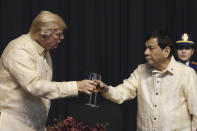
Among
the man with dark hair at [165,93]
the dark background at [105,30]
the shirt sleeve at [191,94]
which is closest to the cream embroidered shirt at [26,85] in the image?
the man with dark hair at [165,93]

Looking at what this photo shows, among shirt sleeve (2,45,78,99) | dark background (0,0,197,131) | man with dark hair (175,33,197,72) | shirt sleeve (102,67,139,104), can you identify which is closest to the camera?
shirt sleeve (2,45,78,99)

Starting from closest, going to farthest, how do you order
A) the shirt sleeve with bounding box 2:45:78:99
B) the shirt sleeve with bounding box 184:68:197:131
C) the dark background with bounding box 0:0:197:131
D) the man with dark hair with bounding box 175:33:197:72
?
the shirt sleeve with bounding box 2:45:78:99, the shirt sleeve with bounding box 184:68:197:131, the man with dark hair with bounding box 175:33:197:72, the dark background with bounding box 0:0:197:131

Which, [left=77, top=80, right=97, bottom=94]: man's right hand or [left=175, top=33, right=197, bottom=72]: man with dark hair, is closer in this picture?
[left=77, top=80, right=97, bottom=94]: man's right hand

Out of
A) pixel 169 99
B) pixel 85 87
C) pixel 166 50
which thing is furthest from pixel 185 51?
pixel 85 87

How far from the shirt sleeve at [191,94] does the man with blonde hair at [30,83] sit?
0.70 metres

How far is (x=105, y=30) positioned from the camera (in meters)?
4.16

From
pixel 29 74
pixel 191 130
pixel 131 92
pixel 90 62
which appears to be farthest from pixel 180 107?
pixel 90 62

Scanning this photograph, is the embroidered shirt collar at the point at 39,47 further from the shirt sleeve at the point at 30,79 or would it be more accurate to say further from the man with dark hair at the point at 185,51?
the man with dark hair at the point at 185,51

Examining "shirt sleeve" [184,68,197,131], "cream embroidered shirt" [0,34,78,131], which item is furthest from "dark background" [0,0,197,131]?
"cream embroidered shirt" [0,34,78,131]

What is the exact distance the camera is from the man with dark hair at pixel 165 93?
2570 mm

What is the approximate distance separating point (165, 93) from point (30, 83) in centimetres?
97

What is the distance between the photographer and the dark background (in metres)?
4.11

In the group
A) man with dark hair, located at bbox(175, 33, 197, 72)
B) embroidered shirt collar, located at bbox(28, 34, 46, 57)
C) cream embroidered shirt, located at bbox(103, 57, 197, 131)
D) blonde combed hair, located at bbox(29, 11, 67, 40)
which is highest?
blonde combed hair, located at bbox(29, 11, 67, 40)

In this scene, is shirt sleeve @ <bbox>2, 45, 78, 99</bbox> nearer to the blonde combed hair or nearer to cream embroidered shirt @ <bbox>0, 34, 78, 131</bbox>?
cream embroidered shirt @ <bbox>0, 34, 78, 131</bbox>
